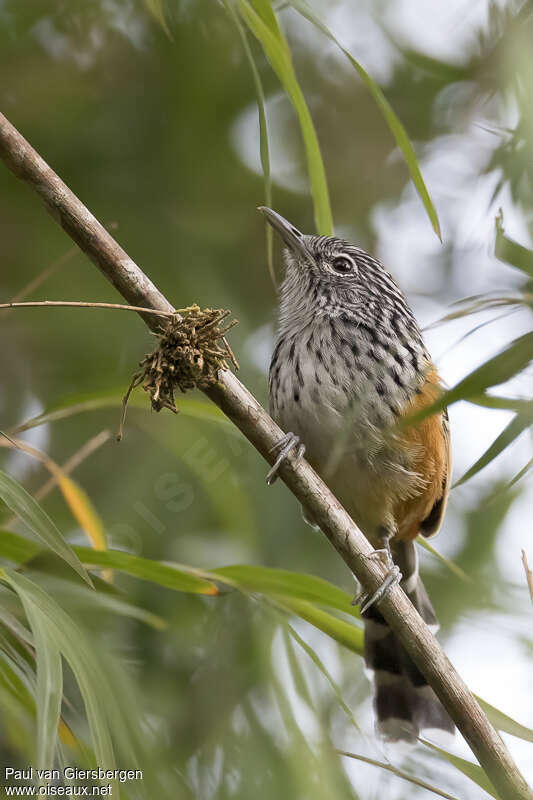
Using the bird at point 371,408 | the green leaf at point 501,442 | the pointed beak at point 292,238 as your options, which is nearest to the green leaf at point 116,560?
the bird at point 371,408

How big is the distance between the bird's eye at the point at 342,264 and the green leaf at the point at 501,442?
218cm

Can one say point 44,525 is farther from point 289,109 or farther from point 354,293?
point 289,109

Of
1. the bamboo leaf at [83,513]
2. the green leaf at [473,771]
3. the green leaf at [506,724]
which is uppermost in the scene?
the bamboo leaf at [83,513]

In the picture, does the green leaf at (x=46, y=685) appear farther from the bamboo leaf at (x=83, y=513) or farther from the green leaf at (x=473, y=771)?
the green leaf at (x=473, y=771)

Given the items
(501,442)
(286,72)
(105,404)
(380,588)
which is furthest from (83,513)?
(501,442)

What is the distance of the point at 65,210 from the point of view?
2.27 m

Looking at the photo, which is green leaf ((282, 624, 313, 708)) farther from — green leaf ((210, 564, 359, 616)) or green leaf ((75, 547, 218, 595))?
green leaf ((75, 547, 218, 595))

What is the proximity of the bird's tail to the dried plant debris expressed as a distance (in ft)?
6.58

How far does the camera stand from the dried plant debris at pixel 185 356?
228 centimetres

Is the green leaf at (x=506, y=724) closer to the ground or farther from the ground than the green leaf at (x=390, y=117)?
closer to the ground

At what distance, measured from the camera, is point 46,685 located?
2135 millimetres

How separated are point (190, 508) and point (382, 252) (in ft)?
6.69

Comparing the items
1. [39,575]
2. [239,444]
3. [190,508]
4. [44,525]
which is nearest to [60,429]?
[190,508]

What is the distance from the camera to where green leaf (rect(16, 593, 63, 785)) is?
6.37 feet
